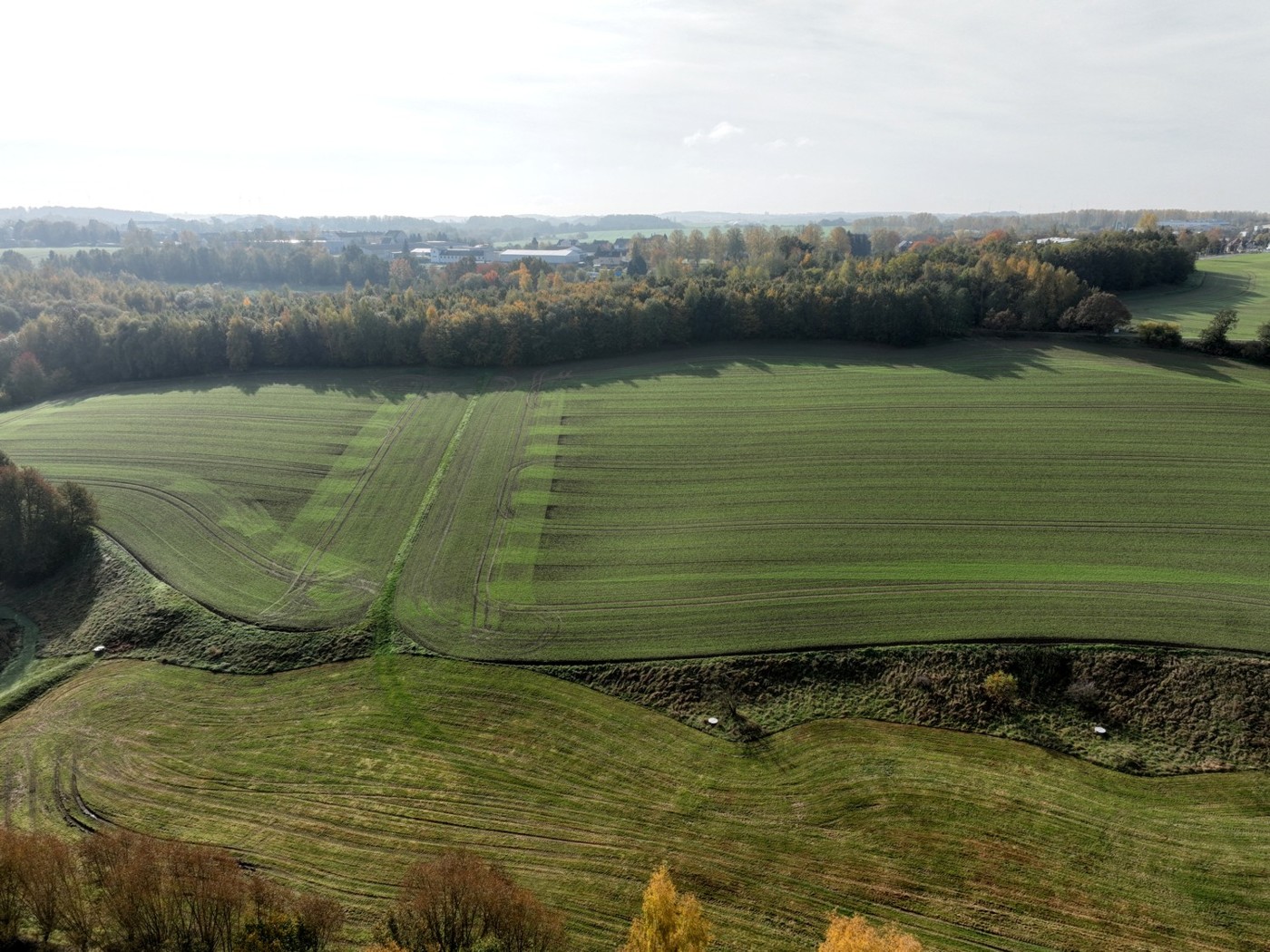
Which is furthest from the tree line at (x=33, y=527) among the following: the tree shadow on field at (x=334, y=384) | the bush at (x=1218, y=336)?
the bush at (x=1218, y=336)

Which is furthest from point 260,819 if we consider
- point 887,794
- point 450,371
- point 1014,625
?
point 450,371

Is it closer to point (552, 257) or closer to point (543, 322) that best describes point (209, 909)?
point (543, 322)

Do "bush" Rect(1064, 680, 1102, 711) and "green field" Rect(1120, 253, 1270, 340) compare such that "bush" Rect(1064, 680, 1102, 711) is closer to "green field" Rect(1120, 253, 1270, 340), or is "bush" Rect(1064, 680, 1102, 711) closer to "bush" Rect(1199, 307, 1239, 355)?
"bush" Rect(1199, 307, 1239, 355)

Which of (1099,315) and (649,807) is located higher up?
(1099,315)

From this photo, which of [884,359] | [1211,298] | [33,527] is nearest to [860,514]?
[884,359]

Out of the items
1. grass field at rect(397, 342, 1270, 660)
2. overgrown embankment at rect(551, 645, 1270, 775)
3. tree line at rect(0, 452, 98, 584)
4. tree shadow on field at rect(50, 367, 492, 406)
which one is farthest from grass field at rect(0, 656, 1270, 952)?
Result: tree shadow on field at rect(50, 367, 492, 406)

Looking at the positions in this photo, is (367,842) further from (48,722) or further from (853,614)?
(853,614)

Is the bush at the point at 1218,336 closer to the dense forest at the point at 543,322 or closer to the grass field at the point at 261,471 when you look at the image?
the dense forest at the point at 543,322
